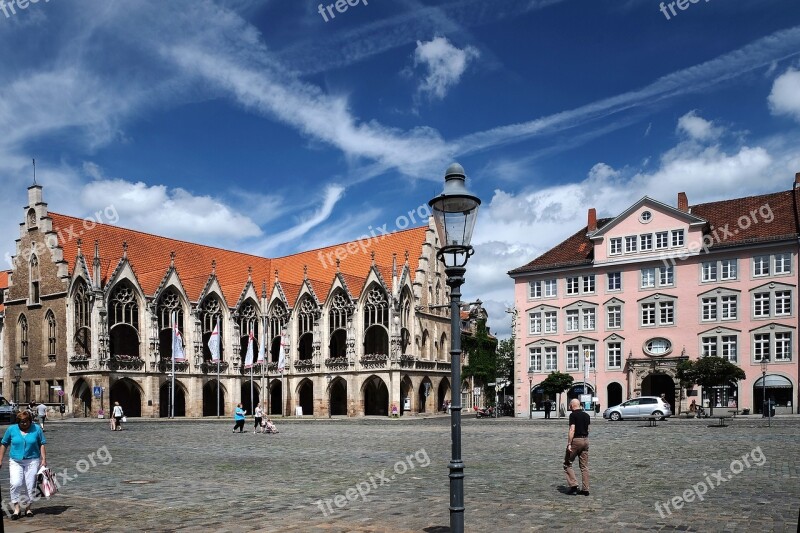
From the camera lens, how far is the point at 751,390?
4784 centimetres

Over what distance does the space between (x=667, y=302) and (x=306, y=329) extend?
30782 mm

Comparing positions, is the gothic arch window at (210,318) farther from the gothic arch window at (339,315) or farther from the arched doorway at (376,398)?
the arched doorway at (376,398)

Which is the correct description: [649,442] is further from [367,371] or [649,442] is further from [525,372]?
[367,371]

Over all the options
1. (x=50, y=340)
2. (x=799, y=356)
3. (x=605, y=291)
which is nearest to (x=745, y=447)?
(x=799, y=356)

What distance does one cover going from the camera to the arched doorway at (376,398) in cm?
6475

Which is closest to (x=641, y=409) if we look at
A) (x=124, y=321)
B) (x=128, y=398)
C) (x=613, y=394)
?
(x=613, y=394)

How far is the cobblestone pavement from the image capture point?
35.3 feet

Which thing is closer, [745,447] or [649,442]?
[745,447]

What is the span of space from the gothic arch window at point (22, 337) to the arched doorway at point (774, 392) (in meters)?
54.7

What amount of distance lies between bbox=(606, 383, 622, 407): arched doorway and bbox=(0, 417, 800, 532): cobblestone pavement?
28.3m

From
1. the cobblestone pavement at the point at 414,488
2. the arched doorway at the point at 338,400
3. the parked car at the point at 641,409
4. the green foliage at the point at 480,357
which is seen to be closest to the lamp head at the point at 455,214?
the cobblestone pavement at the point at 414,488

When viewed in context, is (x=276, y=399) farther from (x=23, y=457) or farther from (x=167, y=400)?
(x=23, y=457)

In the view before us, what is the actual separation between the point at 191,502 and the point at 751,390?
→ 43.7m

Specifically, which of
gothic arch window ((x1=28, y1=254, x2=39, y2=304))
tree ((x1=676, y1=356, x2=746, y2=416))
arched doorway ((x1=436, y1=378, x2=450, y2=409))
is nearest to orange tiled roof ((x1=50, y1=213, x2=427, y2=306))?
gothic arch window ((x1=28, y1=254, x2=39, y2=304))
